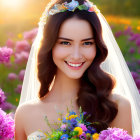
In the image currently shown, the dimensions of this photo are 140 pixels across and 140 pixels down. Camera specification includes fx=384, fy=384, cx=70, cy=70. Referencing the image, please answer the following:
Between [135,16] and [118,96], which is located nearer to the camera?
[118,96]

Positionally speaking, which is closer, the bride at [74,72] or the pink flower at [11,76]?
the bride at [74,72]

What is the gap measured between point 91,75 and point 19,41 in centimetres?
239

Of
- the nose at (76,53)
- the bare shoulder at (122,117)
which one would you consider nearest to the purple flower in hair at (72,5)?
the nose at (76,53)

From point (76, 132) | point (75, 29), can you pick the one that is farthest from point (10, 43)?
point (76, 132)

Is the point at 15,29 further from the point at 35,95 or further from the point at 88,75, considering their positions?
the point at 88,75

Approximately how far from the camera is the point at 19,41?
5285 mm

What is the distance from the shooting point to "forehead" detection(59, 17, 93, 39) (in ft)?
9.48

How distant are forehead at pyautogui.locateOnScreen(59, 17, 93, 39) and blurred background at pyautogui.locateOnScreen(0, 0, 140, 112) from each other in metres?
0.99

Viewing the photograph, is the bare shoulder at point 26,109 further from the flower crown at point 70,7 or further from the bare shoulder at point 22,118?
the flower crown at point 70,7

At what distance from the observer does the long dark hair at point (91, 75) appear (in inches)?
117

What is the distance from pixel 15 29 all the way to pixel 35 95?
11.0ft

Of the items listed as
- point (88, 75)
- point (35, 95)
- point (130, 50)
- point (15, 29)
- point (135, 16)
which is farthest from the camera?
point (135, 16)

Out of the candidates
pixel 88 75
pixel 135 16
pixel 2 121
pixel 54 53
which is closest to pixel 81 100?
pixel 88 75

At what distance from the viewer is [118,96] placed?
3.17 meters
